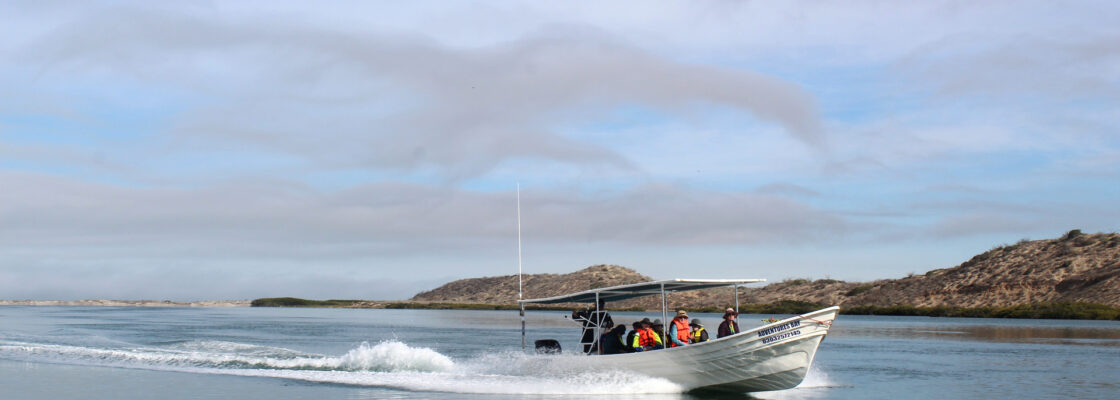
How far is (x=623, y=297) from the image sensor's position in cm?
2634

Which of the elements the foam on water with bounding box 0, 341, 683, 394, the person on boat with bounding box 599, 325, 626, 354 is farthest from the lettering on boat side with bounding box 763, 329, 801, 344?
the person on boat with bounding box 599, 325, 626, 354

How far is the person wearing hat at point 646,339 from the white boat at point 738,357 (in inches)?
19.7

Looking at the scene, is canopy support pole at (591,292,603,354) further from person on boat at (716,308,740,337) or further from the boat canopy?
person on boat at (716,308,740,337)

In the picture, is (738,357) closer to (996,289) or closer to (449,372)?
(449,372)

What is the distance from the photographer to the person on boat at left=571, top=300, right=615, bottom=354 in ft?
82.3

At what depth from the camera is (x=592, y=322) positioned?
25.6 metres

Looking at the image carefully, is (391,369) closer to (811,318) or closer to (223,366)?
(223,366)

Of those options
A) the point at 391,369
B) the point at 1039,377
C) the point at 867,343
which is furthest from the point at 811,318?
the point at 867,343

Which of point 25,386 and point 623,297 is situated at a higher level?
point 623,297

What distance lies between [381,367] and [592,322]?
28.3 feet

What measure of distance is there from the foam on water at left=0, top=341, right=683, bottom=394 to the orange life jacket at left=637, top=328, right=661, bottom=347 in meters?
0.86

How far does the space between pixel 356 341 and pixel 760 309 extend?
65.7 meters

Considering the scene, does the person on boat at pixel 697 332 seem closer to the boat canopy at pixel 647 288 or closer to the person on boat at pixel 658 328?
the person on boat at pixel 658 328

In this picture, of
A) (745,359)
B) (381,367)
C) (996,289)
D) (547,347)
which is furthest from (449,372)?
(996,289)
